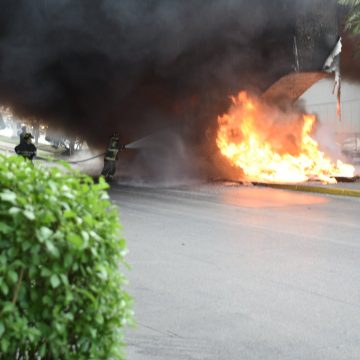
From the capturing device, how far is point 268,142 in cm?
1903

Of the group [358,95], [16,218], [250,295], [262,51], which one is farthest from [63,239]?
[358,95]

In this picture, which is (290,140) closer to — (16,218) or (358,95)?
(358,95)

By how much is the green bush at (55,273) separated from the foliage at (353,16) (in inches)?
568

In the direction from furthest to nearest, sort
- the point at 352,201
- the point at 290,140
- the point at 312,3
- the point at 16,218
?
1. the point at 290,140
2. the point at 312,3
3. the point at 352,201
4. the point at 16,218

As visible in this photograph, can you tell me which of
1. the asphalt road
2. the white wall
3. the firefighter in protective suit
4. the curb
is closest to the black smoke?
the firefighter in protective suit

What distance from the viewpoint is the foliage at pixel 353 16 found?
15.4 m

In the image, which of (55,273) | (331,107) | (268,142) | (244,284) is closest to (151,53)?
(268,142)

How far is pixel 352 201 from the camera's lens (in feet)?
41.9

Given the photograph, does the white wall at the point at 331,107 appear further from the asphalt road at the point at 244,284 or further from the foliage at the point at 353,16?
the asphalt road at the point at 244,284

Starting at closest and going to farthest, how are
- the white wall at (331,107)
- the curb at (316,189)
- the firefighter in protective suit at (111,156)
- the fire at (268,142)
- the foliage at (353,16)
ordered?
1. the curb at (316,189)
2. the foliage at (353,16)
3. the firefighter in protective suit at (111,156)
4. the fire at (268,142)
5. the white wall at (331,107)

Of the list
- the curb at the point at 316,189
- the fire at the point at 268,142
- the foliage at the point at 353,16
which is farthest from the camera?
the fire at the point at 268,142

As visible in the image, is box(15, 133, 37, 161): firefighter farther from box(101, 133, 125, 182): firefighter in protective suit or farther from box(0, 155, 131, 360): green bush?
box(0, 155, 131, 360): green bush

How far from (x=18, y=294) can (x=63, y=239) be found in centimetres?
24

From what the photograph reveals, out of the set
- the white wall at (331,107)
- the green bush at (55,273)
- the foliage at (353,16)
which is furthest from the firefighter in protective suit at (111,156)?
the green bush at (55,273)
